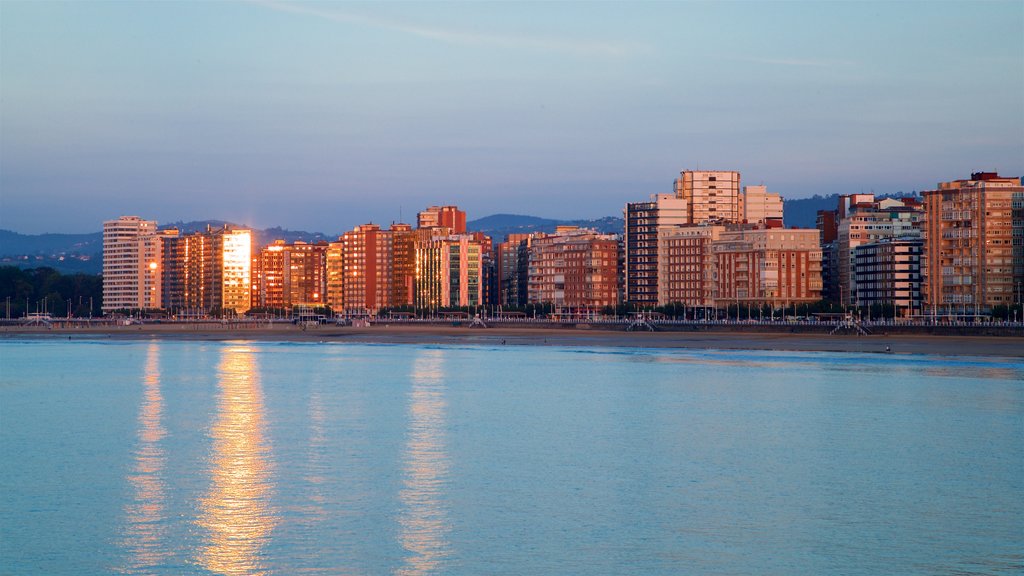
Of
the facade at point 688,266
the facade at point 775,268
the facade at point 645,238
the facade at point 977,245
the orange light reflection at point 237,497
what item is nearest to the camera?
the orange light reflection at point 237,497

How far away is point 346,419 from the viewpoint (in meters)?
40.4

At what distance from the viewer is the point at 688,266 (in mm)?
167875

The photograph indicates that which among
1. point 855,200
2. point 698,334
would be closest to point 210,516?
point 698,334

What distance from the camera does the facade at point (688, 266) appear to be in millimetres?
166500

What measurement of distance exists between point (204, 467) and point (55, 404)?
20929 millimetres

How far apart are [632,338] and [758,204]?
254 ft

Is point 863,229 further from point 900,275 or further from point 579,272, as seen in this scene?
point 579,272

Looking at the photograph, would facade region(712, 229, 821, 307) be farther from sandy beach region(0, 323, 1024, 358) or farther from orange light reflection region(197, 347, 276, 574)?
orange light reflection region(197, 347, 276, 574)

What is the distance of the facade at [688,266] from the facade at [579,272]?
14518 millimetres

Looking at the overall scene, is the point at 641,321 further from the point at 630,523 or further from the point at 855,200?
the point at 630,523

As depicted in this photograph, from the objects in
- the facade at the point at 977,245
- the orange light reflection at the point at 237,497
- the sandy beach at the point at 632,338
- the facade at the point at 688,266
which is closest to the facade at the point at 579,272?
the facade at the point at 688,266

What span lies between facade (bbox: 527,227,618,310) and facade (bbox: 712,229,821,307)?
27.8 m

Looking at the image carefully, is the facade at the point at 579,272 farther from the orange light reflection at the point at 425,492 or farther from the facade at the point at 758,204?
the orange light reflection at the point at 425,492

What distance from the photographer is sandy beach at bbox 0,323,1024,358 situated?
90.6 metres
